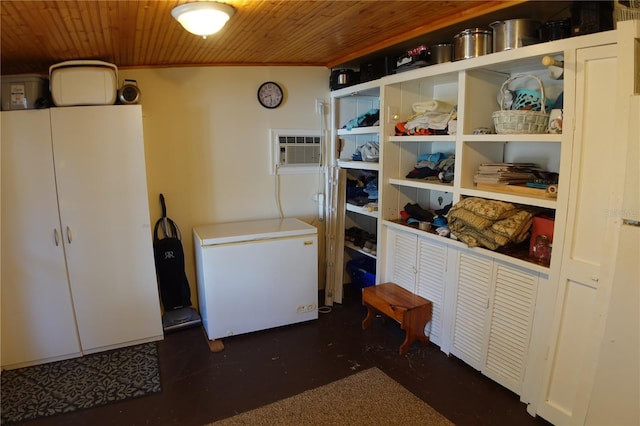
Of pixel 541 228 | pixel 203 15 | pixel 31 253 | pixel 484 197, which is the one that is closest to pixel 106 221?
pixel 31 253

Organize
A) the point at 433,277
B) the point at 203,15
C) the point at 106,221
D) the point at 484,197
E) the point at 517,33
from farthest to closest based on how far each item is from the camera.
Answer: the point at 433,277 → the point at 106,221 → the point at 484,197 → the point at 517,33 → the point at 203,15

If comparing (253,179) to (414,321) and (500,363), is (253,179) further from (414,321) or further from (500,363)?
(500,363)

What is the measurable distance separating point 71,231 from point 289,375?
5.75 feet

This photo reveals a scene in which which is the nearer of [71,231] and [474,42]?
[474,42]

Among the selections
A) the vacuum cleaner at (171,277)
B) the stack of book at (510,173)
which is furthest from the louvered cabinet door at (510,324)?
the vacuum cleaner at (171,277)

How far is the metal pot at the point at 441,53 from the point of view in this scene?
8.33ft

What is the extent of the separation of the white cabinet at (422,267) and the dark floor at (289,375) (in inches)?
10.0

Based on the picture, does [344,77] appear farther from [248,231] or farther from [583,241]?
[583,241]

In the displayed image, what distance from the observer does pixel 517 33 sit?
82.7 inches

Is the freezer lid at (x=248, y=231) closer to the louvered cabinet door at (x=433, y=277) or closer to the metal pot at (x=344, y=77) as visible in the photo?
the louvered cabinet door at (x=433, y=277)

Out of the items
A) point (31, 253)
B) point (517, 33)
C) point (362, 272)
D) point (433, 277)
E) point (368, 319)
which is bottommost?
point (368, 319)

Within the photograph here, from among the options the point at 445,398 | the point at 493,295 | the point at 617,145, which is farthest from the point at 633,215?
the point at 445,398

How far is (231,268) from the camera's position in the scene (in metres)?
2.93

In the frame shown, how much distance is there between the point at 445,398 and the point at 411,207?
141cm
